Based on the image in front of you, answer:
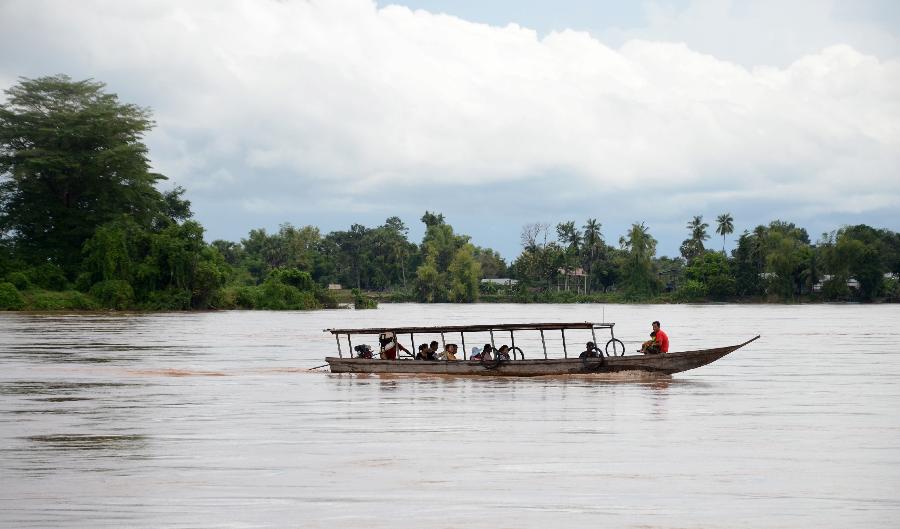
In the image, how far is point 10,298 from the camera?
233 ft

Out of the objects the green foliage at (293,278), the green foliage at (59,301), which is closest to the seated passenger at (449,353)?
the green foliage at (59,301)

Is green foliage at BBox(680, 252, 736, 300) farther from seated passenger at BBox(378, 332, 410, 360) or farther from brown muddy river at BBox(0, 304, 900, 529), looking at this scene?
seated passenger at BBox(378, 332, 410, 360)

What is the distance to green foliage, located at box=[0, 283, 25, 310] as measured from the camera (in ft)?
232

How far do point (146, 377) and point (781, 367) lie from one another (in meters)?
19.5

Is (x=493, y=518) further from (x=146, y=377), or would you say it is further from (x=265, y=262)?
(x=265, y=262)

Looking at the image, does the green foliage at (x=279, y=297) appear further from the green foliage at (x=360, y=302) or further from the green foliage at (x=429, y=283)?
the green foliage at (x=429, y=283)

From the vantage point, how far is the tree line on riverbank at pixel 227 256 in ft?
250

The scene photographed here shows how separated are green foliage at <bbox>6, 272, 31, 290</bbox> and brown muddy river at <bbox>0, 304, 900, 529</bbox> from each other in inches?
1798

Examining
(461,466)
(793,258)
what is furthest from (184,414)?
(793,258)

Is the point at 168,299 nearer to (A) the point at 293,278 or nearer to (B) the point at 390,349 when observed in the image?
(A) the point at 293,278

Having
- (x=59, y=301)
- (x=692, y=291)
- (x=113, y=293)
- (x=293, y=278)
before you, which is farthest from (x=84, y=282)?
(x=692, y=291)

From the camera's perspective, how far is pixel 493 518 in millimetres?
10758

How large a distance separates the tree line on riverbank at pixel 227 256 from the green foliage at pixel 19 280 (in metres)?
0.11

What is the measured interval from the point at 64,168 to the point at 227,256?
62.3 m
